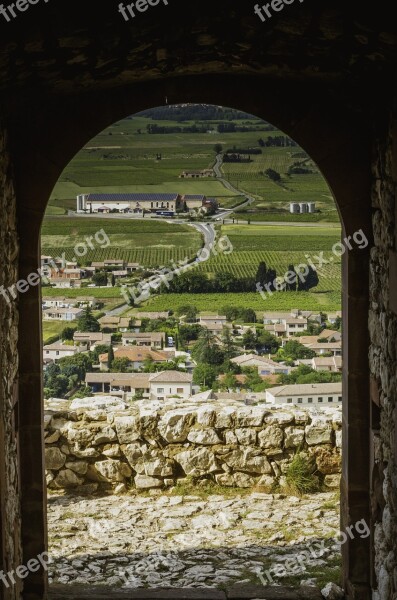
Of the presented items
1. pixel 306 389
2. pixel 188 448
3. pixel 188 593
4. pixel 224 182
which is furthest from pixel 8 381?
pixel 224 182

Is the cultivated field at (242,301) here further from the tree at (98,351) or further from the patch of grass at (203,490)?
the patch of grass at (203,490)

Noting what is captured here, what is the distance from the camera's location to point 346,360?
17.6 ft

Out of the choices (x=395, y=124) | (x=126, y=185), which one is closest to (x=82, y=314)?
(x=126, y=185)

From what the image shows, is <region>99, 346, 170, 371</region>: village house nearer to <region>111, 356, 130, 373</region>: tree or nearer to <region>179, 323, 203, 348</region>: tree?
<region>111, 356, 130, 373</region>: tree

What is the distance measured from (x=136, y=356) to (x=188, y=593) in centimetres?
478

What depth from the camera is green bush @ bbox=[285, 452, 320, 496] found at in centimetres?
787

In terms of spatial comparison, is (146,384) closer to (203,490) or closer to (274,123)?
(203,490)

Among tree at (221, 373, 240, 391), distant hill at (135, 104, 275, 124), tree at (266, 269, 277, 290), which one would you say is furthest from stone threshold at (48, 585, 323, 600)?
distant hill at (135, 104, 275, 124)

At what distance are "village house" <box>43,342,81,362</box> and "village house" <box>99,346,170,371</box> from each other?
0.33 metres

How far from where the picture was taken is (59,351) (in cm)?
1025

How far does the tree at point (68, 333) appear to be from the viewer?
34.3 ft

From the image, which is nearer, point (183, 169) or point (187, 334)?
point (187, 334)

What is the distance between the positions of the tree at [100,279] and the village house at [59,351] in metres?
1.34

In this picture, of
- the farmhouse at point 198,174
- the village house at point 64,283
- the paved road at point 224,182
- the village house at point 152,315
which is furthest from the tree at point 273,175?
the village house at point 64,283
